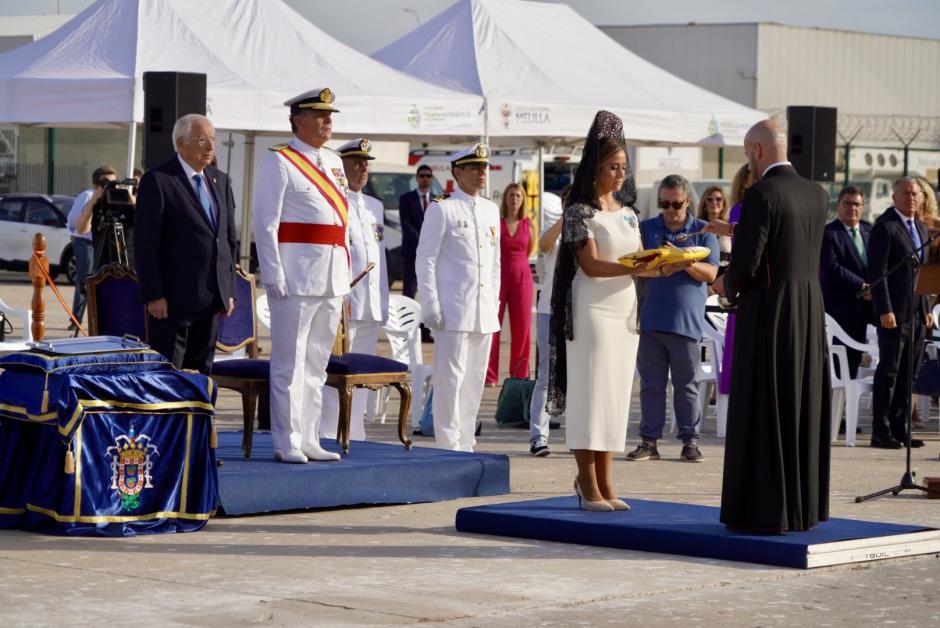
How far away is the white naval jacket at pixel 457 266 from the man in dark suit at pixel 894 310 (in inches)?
121

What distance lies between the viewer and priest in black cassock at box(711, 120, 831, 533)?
7965 mm

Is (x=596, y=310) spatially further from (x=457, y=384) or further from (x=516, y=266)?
(x=516, y=266)

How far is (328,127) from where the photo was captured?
30.8 feet

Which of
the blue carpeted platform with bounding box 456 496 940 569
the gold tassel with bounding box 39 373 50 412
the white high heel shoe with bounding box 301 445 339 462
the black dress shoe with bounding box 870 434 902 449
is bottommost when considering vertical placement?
the blue carpeted platform with bounding box 456 496 940 569

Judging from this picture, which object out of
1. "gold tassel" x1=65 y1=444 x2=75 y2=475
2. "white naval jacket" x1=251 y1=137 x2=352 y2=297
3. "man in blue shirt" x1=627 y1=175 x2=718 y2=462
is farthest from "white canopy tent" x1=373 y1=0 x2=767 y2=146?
"gold tassel" x1=65 y1=444 x2=75 y2=475

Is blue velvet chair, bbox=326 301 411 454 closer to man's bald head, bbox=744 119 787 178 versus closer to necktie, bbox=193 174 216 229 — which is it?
necktie, bbox=193 174 216 229

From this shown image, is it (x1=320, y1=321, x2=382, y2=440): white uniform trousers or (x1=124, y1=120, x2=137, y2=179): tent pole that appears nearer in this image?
(x1=320, y1=321, x2=382, y2=440): white uniform trousers

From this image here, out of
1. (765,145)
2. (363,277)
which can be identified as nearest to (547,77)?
(363,277)

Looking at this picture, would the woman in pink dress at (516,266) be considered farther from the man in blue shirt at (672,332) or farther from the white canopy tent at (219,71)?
the man in blue shirt at (672,332)

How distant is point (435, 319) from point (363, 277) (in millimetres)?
1068

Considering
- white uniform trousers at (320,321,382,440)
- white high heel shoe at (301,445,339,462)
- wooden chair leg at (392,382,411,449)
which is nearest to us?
white high heel shoe at (301,445,339,462)

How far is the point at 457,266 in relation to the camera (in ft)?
35.7

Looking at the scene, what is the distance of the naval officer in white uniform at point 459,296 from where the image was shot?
10836 millimetres

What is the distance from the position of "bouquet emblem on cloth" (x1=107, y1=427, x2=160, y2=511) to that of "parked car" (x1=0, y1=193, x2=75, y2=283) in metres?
21.1
